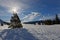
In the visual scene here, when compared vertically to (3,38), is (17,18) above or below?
above

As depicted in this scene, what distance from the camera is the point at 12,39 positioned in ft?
46.4

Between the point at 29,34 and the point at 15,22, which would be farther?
the point at 15,22

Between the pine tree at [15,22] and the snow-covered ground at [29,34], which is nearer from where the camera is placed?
the snow-covered ground at [29,34]

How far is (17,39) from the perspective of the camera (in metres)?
14.1

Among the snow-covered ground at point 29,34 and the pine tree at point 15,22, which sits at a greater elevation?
the pine tree at point 15,22

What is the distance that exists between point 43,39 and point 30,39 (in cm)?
147

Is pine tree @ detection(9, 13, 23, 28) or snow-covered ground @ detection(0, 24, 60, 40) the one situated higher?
pine tree @ detection(9, 13, 23, 28)

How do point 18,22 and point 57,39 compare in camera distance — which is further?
point 18,22

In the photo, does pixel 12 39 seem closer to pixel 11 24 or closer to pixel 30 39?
Answer: pixel 30 39

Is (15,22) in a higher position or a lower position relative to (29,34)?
higher

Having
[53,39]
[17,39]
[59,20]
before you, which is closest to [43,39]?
[53,39]

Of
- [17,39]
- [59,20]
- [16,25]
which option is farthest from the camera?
[59,20]

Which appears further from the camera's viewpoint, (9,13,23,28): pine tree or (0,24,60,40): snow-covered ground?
(9,13,23,28): pine tree

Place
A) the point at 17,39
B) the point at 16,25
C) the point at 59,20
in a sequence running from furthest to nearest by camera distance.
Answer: the point at 59,20 → the point at 16,25 → the point at 17,39
